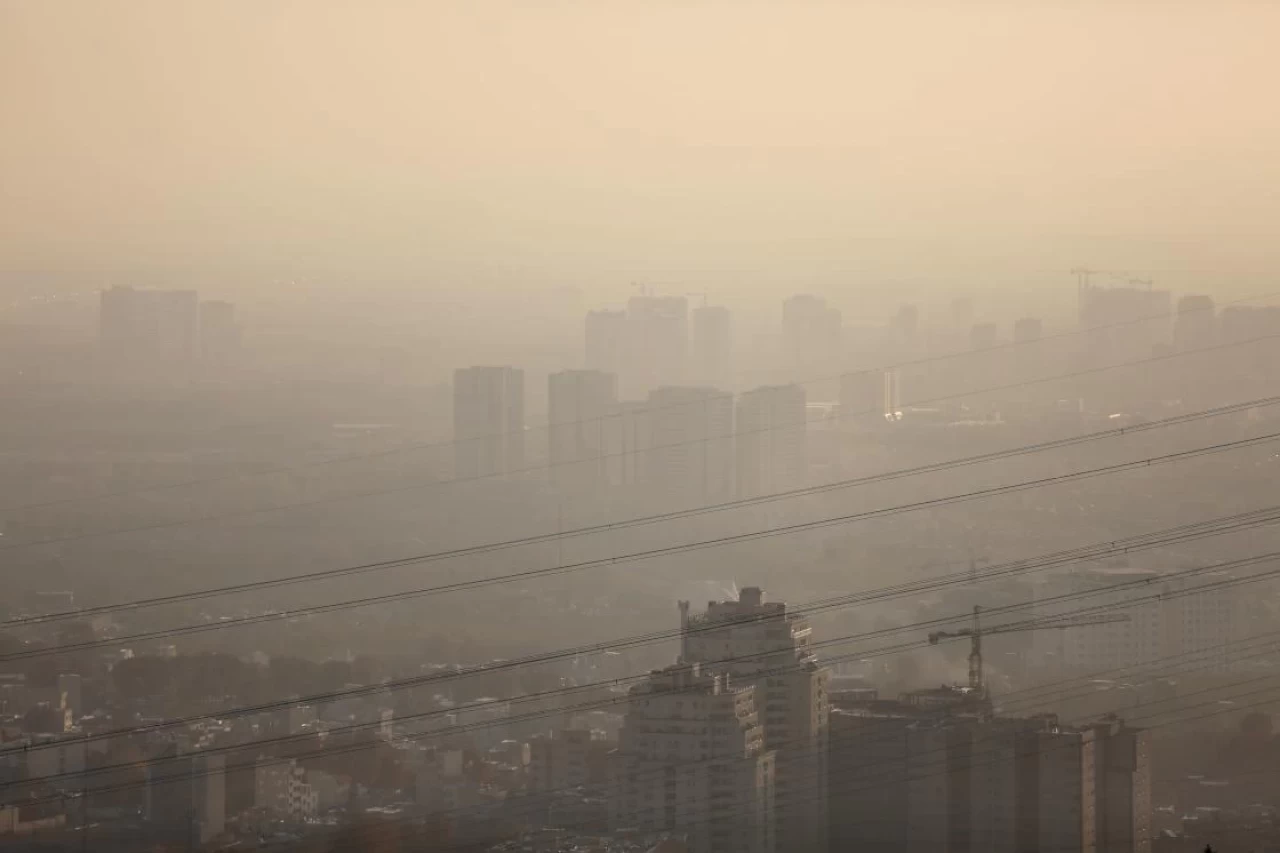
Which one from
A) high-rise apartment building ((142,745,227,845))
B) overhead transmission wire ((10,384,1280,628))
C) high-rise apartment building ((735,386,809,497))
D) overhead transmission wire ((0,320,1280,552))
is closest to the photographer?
high-rise apartment building ((142,745,227,845))

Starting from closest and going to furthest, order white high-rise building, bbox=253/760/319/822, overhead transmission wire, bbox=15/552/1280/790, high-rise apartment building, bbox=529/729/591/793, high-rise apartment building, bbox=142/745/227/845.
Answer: high-rise apartment building, bbox=142/745/227/845, white high-rise building, bbox=253/760/319/822, high-rise apartment building, bbox=529/729/591/793, overhead transmission wire, bbox=15/552/1280/790

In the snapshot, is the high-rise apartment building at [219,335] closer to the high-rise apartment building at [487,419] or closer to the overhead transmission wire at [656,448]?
the overhead transmission wire at [656,448]

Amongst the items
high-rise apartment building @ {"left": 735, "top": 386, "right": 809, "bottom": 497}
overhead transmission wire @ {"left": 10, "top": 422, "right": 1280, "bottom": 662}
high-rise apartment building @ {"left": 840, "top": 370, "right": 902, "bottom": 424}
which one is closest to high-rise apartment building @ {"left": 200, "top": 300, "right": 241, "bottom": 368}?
overhead transmission wire @ {"left": 10, "top": 422, "right": 1280, "bottom": 662}

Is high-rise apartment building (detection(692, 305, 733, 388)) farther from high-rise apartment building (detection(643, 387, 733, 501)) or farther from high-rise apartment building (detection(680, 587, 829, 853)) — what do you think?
high-rise apartment building (detection(680, 587, 829, 853))

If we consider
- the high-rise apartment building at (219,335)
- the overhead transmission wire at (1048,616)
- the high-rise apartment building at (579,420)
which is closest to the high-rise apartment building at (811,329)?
the high-rise apartment building at (579,420)

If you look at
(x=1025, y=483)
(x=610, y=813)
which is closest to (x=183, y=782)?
(x=610, y=813)

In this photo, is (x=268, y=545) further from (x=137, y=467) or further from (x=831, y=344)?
(x=831, y=344)
